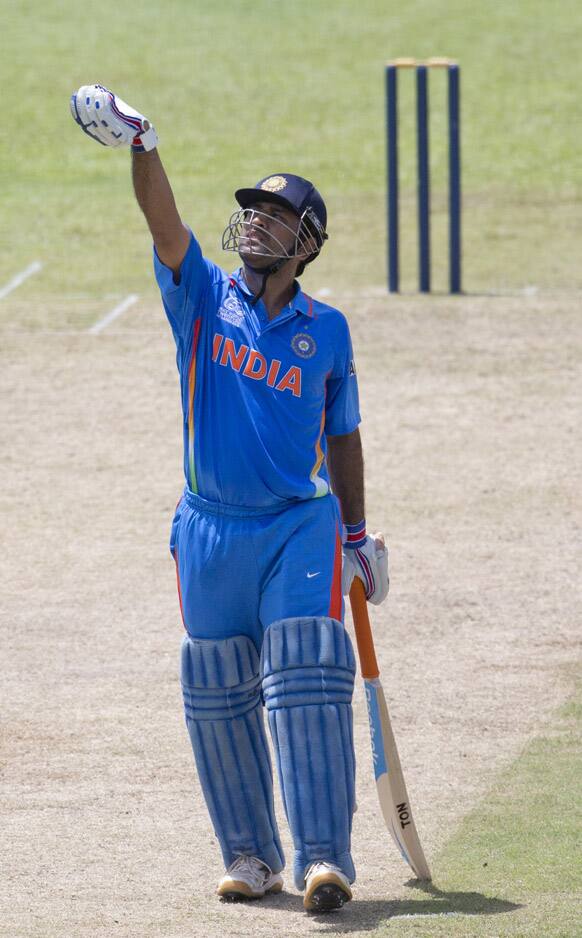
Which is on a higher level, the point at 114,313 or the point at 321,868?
the point at 114,313

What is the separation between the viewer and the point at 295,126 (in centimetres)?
2503

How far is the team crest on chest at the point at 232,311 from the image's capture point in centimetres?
564

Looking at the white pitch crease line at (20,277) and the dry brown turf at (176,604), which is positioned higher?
the white pitch crease line at (20,277)

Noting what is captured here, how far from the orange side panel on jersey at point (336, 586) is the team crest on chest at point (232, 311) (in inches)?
29.3

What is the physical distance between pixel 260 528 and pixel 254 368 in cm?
50

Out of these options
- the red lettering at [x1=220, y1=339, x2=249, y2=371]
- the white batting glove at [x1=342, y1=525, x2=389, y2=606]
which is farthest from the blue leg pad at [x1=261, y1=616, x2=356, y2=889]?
the red lettering at [x1=220, y1=339, x2=249, y2=371]

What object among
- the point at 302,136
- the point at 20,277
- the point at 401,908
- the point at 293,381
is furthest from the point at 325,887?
the point at 302,136

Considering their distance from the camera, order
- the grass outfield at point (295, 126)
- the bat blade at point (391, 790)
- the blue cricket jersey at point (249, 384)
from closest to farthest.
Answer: the blue cricket jersey at point (249, 384) → the bat blade at point (391, 790) → the grass outfield at point (295, 126)

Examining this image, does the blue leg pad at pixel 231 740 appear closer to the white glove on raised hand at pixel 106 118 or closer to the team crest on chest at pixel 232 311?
the team crest on chest at pixel 232 311

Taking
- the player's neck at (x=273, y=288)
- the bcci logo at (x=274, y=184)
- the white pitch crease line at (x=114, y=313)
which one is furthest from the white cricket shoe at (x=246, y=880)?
the white pitch crease line at (x=114, y=313)

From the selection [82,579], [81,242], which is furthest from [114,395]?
[81,242]

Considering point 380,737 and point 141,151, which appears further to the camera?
point 380,737

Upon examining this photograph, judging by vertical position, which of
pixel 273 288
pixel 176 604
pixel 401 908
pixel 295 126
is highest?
pixel 273 288

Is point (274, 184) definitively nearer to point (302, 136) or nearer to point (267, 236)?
point (267, 236)
